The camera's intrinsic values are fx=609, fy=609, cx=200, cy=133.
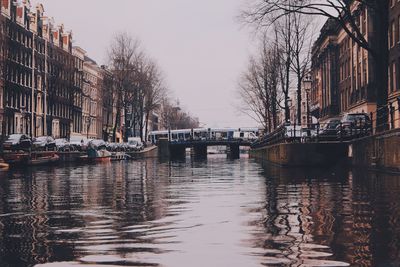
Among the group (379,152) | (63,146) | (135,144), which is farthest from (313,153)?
(135,144)

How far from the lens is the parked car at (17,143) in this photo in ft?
160

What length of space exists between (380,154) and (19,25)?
60290 millimetres

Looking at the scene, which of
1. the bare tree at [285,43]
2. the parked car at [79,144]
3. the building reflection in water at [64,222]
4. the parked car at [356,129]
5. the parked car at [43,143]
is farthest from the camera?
the parked car at [79,144]

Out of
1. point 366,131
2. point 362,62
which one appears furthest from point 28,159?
point 362,62

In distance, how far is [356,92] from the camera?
2478 inches

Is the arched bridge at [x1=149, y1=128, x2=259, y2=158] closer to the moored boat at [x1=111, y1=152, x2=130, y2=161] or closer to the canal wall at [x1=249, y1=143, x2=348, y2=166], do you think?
the moored boat at [x1=111, y1=152, x2=130, y2=161]

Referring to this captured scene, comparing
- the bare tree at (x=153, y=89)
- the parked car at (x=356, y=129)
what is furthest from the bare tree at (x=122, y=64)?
the parked car at (x=356, y=129)

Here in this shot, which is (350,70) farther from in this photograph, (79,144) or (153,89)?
(79,144)

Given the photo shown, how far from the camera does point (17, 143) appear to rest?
161 feet

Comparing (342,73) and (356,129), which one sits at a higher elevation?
(342,73)

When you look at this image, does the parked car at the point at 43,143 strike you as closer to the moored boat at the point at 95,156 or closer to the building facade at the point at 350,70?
the moored boat at the point at 95,156

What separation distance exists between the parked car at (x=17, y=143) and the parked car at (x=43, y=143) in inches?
76.5

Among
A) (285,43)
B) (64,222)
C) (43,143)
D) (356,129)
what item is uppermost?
(285,43)

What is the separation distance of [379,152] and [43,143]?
3879 cm
